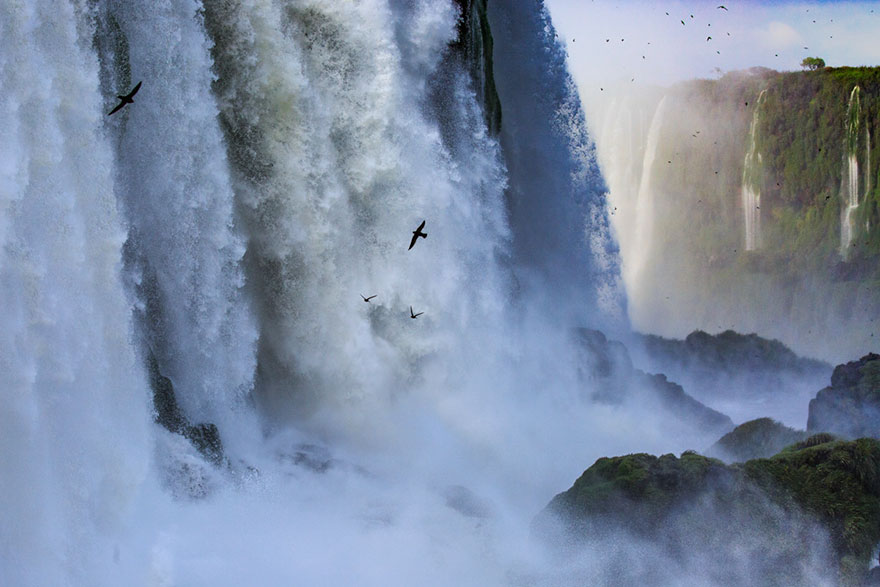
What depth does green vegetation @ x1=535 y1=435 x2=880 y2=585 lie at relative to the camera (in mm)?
10242

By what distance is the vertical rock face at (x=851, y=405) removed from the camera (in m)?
14.4

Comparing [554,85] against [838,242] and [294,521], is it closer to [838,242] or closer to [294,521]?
[294,521]

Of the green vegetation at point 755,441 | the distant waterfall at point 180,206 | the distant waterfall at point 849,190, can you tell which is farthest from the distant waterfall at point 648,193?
the distant waterfall at point 180,206

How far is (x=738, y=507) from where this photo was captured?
10555 mm

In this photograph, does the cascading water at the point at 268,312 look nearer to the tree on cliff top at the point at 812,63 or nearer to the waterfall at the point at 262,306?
the waterfall at the point at 262,306

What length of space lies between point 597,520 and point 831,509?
8.47ft

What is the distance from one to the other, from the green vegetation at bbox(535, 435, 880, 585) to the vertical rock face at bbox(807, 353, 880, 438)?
125 inches

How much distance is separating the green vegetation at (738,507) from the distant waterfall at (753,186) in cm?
1970

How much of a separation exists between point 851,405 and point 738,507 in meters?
5.33

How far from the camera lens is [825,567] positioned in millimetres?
10219

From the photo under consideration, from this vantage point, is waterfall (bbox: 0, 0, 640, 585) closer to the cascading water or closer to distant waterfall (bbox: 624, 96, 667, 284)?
the cascading water

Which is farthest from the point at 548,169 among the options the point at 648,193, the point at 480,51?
Answer: the point at 648,193

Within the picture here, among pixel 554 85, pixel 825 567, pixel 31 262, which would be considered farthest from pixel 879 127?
pixel 31 262

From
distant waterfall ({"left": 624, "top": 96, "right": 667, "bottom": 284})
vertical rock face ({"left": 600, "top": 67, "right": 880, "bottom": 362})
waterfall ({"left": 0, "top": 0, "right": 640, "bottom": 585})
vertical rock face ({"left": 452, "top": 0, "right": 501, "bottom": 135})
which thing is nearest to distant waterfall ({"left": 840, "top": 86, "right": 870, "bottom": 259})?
vertical rock face ({"left": 600, "top": 67, "right": 880, "bottom": 362})
